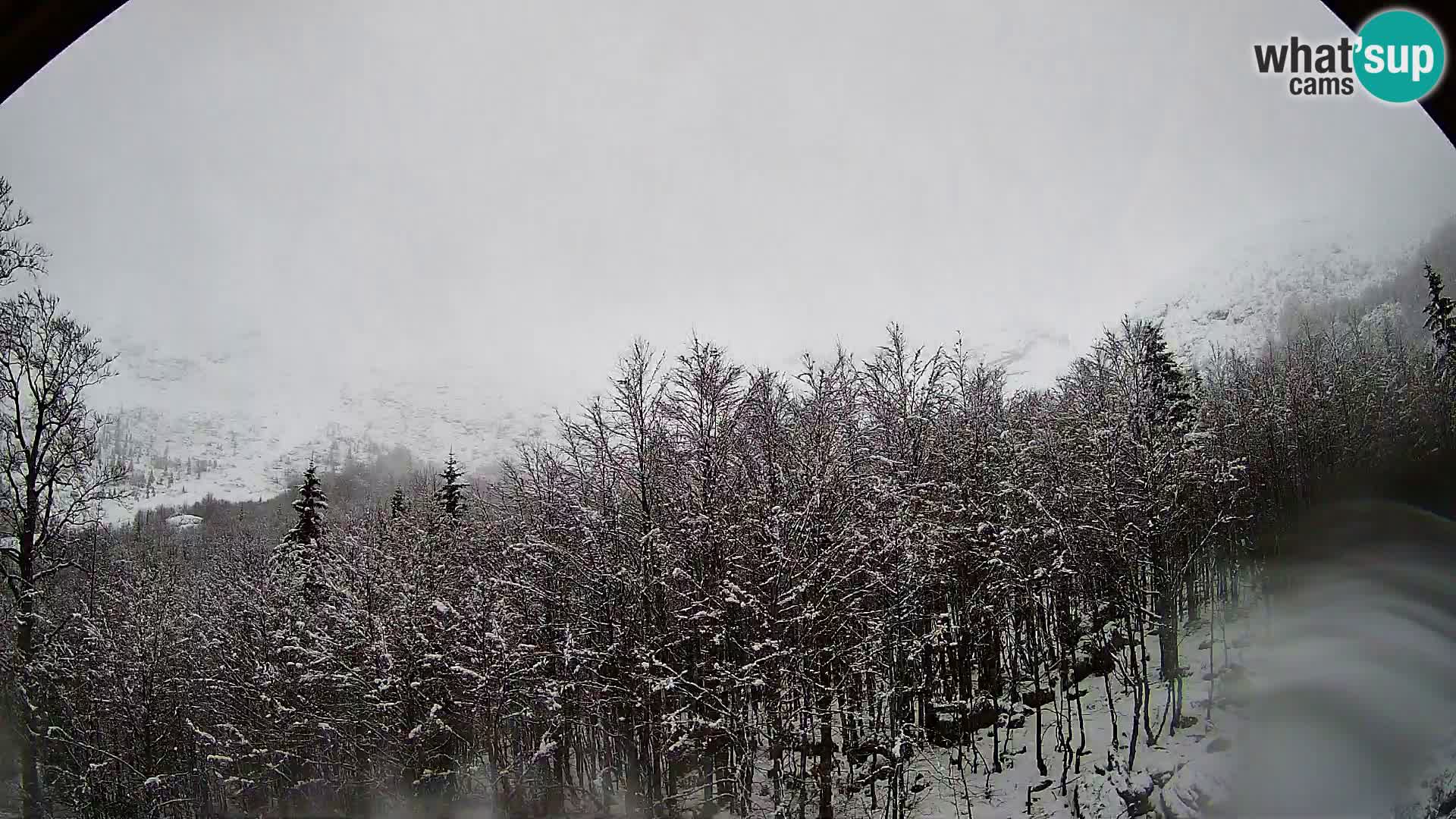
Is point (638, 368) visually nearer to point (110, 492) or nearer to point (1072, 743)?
point (110, 492)

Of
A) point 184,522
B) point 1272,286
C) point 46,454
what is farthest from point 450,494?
point 1272,286

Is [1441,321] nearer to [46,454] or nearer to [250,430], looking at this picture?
[46,454]

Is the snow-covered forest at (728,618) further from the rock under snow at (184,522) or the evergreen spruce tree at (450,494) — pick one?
the rock under snow at (184,522)

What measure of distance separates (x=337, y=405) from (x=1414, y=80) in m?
104

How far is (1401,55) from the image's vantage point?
62.4 inches

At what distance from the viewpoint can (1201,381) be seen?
2264 cm

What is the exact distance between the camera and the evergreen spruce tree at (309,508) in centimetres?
2308

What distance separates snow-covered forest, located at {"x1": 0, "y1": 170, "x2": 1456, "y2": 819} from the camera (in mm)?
11664

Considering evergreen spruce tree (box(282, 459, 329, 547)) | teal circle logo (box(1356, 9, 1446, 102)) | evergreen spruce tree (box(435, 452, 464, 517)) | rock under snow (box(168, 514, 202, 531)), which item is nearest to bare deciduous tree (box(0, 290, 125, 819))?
evergreen spruce tree (box(282, 459, 329, 547))

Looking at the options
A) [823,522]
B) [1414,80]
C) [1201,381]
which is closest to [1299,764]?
[823,522]

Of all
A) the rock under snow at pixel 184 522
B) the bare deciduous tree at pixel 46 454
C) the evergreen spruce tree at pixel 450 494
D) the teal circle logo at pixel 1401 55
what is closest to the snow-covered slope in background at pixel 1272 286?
the teal circle logo at pixel 1401 55

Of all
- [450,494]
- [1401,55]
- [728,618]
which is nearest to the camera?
[1401,55]

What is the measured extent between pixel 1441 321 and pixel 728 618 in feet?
37.2

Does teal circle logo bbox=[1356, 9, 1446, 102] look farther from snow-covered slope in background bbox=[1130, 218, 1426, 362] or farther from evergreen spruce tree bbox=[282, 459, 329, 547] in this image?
evergreen spruce tree bbox=[282, 459, 329, 547]
